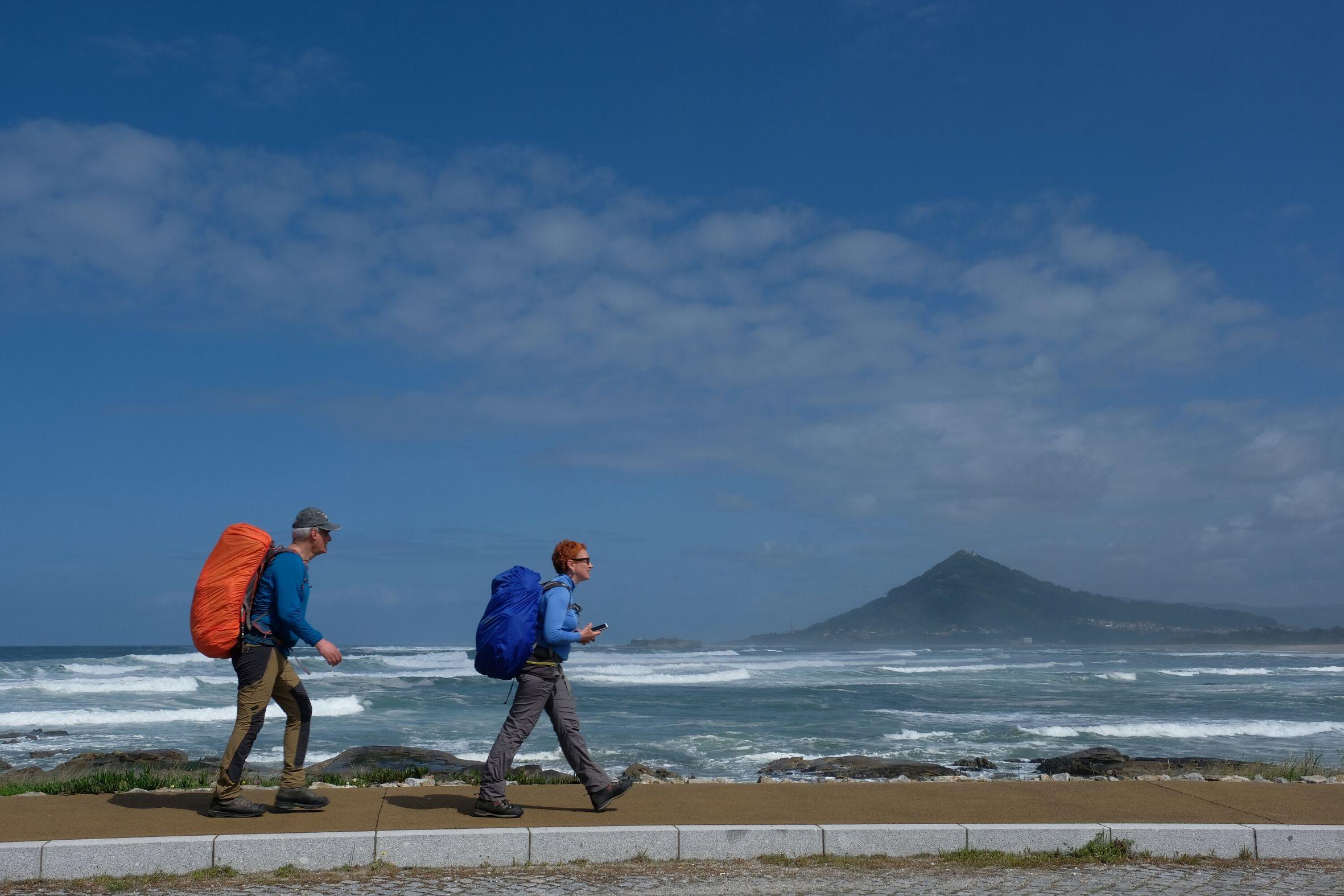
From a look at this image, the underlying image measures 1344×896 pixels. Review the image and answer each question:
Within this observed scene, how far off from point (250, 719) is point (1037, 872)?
14.6 ft

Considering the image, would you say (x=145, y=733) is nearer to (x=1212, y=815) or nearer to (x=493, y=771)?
(x=493, y=771)

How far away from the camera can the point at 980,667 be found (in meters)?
49.2

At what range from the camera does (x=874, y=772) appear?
13438mm

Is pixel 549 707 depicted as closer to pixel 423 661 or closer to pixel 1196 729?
pixel 1196 729

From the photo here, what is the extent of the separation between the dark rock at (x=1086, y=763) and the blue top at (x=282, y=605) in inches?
413

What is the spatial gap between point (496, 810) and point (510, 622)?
1.14 metres

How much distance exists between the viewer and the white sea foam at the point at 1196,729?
19.7 meters

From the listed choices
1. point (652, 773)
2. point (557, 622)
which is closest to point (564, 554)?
point (557, 622)

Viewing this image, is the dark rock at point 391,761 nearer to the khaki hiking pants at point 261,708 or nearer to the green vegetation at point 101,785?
the green vegetation at point 101,785

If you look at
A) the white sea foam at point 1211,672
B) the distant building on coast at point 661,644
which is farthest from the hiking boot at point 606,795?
the distant building on coast at point 661,644

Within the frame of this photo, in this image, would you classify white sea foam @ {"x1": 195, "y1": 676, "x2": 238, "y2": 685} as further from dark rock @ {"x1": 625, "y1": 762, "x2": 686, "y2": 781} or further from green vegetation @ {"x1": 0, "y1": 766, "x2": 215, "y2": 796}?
green vegetation @ {"x1": 0, "y1": 766, "x2": 215, "y2": 796}

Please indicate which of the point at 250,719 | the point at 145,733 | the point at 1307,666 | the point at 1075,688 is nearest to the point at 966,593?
the point at 1307,666

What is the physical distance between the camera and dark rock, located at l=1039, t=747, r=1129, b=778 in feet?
43.6

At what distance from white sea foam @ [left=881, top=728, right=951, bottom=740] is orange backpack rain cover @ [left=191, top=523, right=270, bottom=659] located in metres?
15.2
